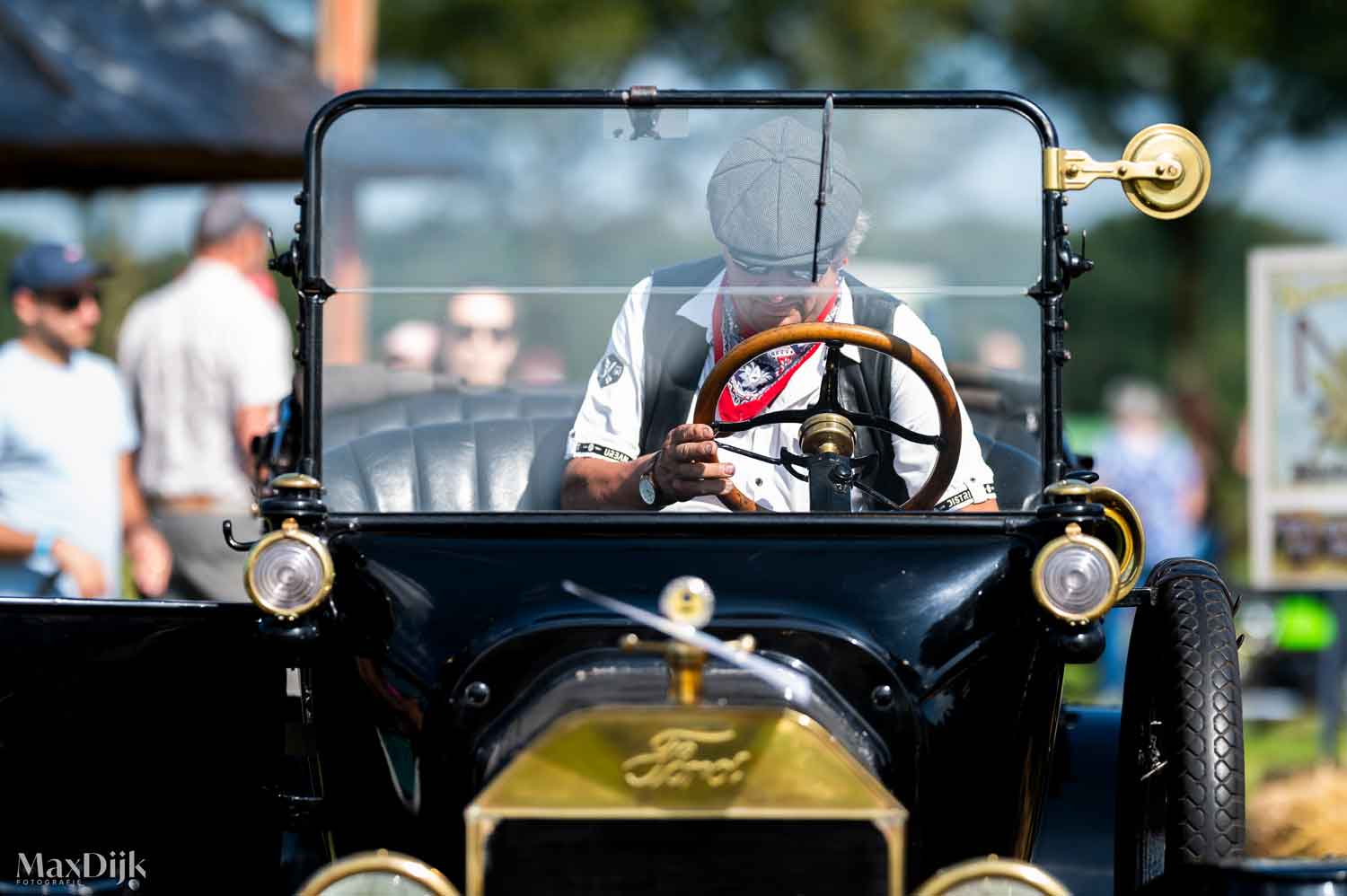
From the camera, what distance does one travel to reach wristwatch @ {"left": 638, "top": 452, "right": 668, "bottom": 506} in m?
3.62

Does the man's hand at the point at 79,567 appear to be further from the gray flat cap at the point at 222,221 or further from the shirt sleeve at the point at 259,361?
the gray flat cap at the point at 222,221

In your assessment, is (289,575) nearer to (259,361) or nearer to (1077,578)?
(1077,578)

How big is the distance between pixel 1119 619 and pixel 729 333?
9.62m

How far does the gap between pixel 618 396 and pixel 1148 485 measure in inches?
389

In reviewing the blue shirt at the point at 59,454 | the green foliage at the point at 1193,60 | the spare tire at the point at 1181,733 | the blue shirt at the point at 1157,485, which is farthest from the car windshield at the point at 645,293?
the green foliage at the point at 1193,60

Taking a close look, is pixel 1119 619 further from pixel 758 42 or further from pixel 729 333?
pixel 758 42

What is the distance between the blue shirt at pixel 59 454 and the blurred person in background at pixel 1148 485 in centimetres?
704

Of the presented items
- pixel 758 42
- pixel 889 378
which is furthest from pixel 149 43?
pixel 758 42

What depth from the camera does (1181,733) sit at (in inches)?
131

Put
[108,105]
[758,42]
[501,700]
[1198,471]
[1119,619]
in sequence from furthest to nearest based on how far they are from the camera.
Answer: [758,42]
[1198,471]
[1119,619]
[108,105]
[501,700]

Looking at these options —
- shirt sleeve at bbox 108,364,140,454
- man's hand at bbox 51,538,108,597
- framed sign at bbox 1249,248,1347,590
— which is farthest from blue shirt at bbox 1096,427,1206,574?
man's hand at bbox 51,538,108,597

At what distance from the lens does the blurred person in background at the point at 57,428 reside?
716 centimetres

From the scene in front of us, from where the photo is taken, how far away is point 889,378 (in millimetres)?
3672

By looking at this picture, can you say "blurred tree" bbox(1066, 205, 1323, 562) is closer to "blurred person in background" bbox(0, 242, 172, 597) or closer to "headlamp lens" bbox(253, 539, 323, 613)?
"blurred person in background" bbox(0, 242, 172, 597)
